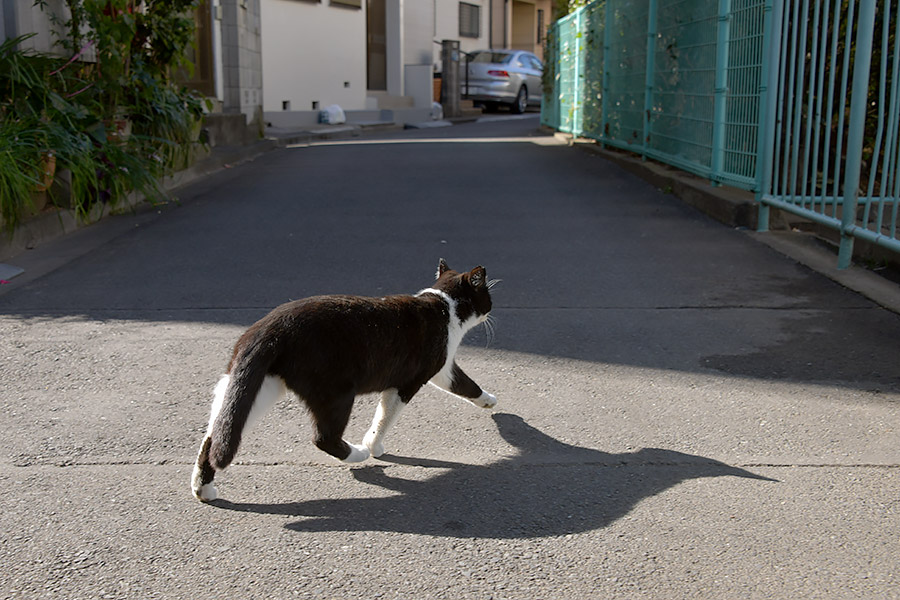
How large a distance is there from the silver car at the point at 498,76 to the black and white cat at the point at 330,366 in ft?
84.0

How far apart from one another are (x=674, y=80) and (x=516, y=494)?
763 centimetres

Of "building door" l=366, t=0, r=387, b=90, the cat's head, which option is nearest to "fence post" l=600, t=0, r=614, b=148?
the cat's head

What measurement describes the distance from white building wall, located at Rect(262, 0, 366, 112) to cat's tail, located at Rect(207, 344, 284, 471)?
53.9 feet

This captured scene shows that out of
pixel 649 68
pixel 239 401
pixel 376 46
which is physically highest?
pixel 376 46

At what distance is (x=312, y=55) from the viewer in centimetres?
1995

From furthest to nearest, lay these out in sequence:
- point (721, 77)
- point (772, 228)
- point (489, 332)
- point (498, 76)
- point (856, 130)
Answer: point (498, 76), point (721, 77), point (772, 228), point (856, 130), point (489, 332)

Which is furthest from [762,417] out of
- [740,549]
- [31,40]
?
[31,40]

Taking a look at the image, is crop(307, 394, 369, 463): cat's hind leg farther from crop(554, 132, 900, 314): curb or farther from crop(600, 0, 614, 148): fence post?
crop(600, 0, 614, 148): fence post

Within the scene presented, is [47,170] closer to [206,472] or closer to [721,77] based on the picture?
[206,472]

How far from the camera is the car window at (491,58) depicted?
92.9 feet

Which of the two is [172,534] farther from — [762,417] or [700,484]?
[762,417]

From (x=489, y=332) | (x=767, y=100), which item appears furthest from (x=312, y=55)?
(x=489, y=332)

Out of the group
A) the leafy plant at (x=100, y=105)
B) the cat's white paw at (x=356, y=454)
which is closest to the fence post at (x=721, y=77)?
the leafy plant at (x=100, y=105)

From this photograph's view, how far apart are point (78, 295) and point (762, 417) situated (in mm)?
3967
